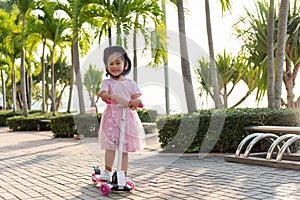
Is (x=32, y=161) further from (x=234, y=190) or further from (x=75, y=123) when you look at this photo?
(x=75, y=123)

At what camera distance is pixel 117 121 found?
16.1ft

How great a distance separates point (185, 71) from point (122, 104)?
14.5ft

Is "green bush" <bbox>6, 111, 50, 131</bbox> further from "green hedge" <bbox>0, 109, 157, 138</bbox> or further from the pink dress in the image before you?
the pink dress

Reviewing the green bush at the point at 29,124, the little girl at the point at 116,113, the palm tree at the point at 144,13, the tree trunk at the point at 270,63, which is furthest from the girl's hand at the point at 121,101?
the green bush at the point at 29,124

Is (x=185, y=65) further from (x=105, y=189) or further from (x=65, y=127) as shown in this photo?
(x=65, y=127)

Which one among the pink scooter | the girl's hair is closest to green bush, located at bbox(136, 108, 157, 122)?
the girl's hair

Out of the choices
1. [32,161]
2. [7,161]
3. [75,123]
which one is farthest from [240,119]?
[75,123]

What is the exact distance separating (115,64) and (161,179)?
58.9 inches

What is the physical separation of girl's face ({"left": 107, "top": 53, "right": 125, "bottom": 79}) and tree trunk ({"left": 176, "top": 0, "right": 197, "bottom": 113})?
13.5 feet

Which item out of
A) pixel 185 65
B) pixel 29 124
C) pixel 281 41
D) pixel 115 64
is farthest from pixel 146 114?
pixel 115 64

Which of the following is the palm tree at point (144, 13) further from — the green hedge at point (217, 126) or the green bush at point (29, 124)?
the green bush at point (29, 124)

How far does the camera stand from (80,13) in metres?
12.5

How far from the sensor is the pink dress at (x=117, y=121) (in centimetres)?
492

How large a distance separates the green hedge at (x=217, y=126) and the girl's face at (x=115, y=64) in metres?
3.14
